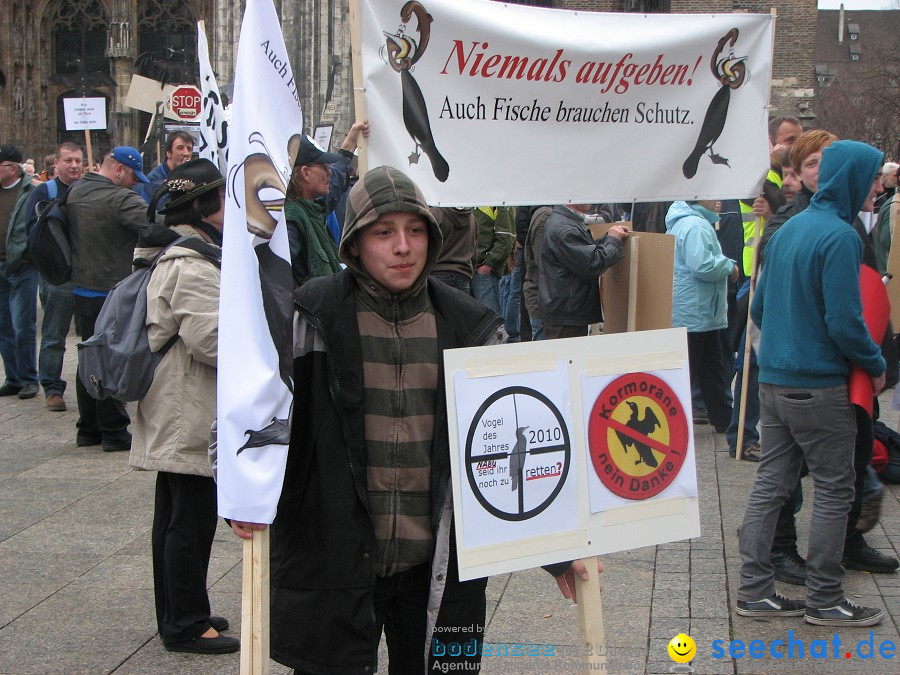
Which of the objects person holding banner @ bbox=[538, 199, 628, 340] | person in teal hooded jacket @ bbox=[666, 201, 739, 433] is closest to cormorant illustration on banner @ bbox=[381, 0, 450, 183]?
person holding banner @ bbox=[538, 199, 628, 340]

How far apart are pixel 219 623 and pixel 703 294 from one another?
4652 mm

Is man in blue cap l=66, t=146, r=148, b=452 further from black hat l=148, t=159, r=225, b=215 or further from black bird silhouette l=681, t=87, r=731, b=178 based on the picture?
black bird silhouette l=681, t=87, r=731, b=178

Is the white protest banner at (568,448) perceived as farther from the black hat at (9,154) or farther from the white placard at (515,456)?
the black hat at (9,154)

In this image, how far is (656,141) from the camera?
181 inches

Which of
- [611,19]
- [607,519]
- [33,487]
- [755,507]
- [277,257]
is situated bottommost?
[33,487]

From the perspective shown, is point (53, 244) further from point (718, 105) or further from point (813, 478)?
point (813, 478)

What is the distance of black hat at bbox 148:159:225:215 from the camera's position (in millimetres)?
4473

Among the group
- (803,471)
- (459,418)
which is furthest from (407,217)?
(803,471)

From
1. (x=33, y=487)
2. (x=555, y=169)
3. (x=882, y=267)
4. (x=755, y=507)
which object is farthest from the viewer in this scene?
(x=882, y=267)

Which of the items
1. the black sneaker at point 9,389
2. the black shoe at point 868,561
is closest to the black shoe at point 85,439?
the black sneaker at point 9,389

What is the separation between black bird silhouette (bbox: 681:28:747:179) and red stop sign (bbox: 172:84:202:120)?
8873 mm

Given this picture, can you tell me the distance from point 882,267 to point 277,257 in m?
6.63

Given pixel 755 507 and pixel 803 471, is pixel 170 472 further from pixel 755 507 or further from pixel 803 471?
pixel 803 471

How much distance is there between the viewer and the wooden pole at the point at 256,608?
271 centimetres
